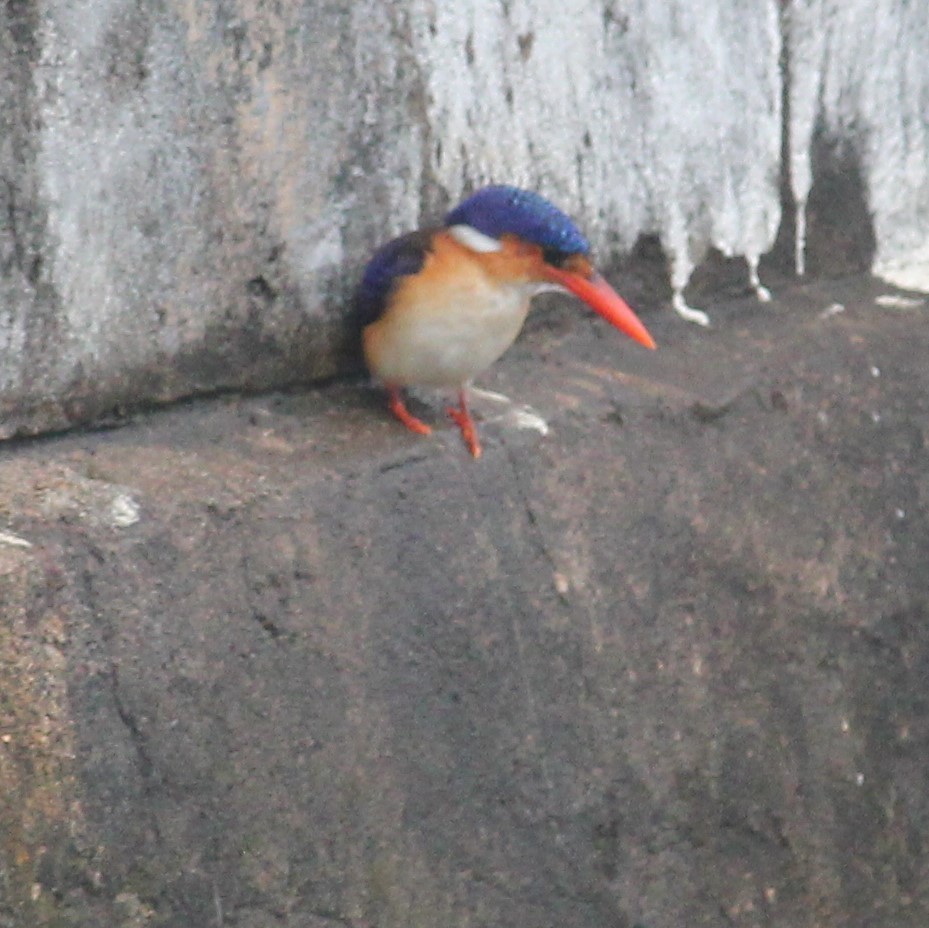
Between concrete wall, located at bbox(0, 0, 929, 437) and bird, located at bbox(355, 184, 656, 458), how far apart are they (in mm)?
175

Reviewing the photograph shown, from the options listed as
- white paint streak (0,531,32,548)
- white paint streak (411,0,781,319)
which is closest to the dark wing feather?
white paint streak (411,0,781,319)

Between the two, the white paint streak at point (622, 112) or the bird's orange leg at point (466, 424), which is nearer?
the bird's orange leg at point (466, 424)

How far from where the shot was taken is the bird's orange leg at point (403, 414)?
8.34ft

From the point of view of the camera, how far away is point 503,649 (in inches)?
96.9

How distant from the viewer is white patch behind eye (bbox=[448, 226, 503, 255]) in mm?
2484

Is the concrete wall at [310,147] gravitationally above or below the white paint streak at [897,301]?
above

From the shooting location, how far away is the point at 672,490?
2791 mm

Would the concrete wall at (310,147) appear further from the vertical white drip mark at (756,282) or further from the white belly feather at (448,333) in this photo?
the white belly feather at (448,333)

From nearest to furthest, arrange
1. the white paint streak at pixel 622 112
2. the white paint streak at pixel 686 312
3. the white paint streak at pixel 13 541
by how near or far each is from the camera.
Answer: the white paint streak at pixel 13 541 < the white paint streak at pixel 622 112 < the white paint streak at pixel 686 312

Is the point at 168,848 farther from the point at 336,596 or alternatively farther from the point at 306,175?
the point at 306,175

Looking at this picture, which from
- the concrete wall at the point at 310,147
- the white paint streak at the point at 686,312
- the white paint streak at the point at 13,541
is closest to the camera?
the white paint streak at the point at 13,541

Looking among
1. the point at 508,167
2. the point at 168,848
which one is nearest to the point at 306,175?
the point at 508,167

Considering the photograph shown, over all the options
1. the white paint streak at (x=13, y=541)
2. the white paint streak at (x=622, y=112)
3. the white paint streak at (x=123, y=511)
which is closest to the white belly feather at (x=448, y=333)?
the white paint streak at (x=622, y=112)

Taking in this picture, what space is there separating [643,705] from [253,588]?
2.53ft
